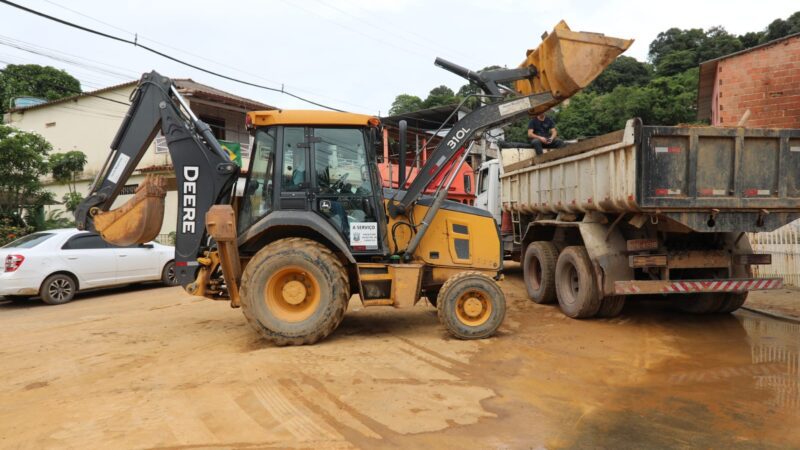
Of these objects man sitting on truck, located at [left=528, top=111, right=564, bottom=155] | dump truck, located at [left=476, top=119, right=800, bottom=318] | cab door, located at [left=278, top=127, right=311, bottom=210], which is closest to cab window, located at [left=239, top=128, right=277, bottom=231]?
cab door, located at [left=278, top=127, right=311, bottom=210]

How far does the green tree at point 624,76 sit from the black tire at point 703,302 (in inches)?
1622

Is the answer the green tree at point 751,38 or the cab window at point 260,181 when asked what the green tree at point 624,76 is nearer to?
the green tree at point 751,38

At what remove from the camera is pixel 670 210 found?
20.2 ft

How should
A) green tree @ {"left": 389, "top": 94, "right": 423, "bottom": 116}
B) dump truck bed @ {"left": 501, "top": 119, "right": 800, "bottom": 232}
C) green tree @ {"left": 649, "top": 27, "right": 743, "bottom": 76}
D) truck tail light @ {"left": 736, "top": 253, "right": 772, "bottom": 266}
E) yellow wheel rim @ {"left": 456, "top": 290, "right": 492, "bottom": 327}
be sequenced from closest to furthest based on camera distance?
dump truck bed @ {"left": 501, "top": 119, "right": 800, "bottom": 232}, yellow wheel rim @ {"left": 456, "top": 290, "right": 492, "bottom": 327}, truck tail light @ {"left": 736, "top": 253, "right": 772, "bottom": 266}, green tree @ {"left": 649, "top": 27, "right": 743, "bottom": 76}, green tree @ {"left": 389, "top": 94, "right": 423, "bottom": 116}

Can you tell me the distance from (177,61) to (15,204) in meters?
7.75

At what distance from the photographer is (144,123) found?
21.6 feet

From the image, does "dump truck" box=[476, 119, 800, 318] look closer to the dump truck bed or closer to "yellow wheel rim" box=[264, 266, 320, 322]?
the dump truck bed

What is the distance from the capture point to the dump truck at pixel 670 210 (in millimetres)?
6164

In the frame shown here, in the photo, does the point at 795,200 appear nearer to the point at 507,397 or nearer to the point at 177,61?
the point at 507,397

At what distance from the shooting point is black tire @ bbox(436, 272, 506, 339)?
620cm

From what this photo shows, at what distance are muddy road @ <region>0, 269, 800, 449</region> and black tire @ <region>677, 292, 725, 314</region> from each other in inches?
7.5

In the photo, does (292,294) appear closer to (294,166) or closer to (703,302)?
(294,166)

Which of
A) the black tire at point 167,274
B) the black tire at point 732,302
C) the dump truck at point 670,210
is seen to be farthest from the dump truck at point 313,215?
the black tire at point 167,274

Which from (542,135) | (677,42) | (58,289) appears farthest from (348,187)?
(677,42)
